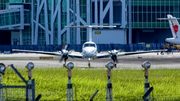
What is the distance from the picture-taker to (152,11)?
99000mm

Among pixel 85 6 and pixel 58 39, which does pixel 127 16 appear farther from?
pixel 58 39

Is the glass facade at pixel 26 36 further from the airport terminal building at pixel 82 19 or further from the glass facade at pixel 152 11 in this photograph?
the glass facade at pixel 152 11

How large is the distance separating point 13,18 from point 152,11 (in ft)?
126

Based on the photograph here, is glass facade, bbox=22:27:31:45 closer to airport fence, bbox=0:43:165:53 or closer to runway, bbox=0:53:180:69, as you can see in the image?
airport fence, bbox=0:43:165:53

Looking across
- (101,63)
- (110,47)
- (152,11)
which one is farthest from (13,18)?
(101,63)

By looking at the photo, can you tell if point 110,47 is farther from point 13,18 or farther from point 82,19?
point 13,18

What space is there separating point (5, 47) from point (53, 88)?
61.3 m

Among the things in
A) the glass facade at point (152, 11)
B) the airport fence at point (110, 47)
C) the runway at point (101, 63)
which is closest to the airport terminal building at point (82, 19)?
the glass facade at point (152, 11)

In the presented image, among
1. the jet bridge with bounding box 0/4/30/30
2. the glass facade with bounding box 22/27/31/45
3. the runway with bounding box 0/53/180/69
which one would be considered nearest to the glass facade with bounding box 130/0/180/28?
the glass facade with bounding box 22/27/31/45

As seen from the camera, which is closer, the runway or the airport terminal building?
the runway

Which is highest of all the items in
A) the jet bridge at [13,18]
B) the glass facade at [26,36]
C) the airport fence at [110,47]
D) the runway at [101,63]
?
the jet bridge at [13,18]

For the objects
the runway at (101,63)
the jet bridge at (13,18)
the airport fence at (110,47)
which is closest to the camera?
the runway at (101,63)

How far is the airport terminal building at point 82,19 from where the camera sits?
91562mm

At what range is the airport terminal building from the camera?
9156cm
